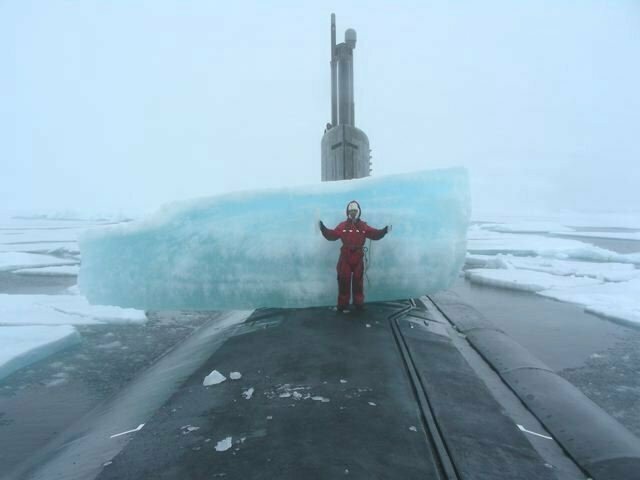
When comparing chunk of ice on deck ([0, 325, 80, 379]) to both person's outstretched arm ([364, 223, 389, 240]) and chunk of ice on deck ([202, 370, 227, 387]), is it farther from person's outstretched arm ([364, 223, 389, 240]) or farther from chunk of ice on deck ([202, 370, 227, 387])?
person's outstretched arm ([364, 223, 389, 240])

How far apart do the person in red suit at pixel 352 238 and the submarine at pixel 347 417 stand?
0.46 metres

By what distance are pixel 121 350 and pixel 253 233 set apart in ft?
9.30

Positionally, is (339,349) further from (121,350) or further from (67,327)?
(67,327)

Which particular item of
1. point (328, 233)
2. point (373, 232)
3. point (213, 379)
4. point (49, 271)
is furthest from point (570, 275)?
point (49, 271)

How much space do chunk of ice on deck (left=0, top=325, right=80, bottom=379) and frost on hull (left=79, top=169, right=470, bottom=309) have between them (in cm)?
114

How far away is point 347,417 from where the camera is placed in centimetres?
284

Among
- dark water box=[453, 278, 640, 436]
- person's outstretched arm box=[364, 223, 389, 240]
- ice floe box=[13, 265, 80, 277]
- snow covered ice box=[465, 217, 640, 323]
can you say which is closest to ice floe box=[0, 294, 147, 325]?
person's outstretched arm box=[364, 223, 389, 240]

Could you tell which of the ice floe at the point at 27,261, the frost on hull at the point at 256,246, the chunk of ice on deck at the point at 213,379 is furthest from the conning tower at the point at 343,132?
the ice floe at the point at 27,261

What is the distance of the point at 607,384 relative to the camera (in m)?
5.77

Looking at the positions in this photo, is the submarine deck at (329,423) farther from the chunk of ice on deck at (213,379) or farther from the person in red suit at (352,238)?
the person in red suit at (352,238)

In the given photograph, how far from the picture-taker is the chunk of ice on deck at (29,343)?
5.92m

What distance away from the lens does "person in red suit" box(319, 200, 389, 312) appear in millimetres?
5324

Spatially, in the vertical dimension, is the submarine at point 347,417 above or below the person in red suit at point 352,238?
below

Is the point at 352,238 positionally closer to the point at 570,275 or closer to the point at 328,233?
the point at 328,233
